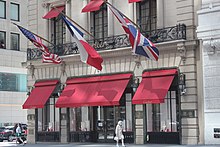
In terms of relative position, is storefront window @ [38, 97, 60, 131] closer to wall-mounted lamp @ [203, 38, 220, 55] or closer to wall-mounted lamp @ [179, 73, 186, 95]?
wall-mounted lamp @ [179, 73, 186, 95]

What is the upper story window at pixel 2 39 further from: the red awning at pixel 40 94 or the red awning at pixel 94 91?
the red awning at pixel 94 91

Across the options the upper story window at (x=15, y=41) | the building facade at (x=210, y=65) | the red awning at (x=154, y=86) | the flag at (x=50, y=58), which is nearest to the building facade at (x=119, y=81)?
the red awning at (x=154, y=86)

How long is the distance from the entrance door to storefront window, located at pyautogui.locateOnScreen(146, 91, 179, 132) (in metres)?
3.26

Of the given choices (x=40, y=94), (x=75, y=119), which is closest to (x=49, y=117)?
(x=40, y=94)

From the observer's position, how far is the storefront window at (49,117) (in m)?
37.2

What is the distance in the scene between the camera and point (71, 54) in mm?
35375

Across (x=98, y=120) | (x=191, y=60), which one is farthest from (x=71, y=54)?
(x=191, y=60)

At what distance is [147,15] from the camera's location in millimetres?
32656

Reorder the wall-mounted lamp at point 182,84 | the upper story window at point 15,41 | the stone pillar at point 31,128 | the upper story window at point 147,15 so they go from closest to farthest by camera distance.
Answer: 1. the wall-mounted lamp at point 182,84
2. the upper story window at point 147,15
3. the stone pillar at point 31,128
4. the upper story window at point 15,41

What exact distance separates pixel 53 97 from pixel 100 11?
25.0 ft

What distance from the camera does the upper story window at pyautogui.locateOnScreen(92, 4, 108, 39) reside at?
35125 millimetres

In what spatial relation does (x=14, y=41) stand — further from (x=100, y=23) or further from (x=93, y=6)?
(x=93, y=6)

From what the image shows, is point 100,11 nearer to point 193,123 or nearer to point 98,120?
point 98,120

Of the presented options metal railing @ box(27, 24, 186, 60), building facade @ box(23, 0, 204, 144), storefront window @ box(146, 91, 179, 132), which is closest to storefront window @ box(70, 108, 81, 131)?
building facade @ box(23, 0, 204, 144)
